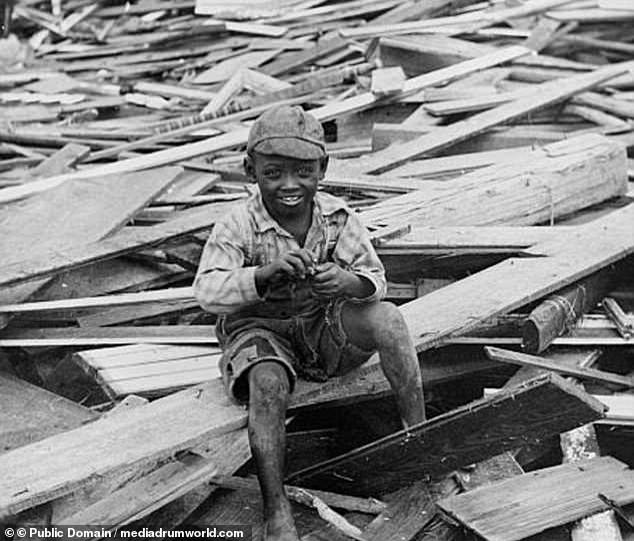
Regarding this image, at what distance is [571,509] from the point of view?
4180 mm

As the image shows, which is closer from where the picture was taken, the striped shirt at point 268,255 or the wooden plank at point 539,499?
the wooden plank at point 539,499

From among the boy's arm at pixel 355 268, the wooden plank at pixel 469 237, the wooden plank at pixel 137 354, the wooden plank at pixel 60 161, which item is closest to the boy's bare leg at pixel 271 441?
the boy's arm at pixel 355 268

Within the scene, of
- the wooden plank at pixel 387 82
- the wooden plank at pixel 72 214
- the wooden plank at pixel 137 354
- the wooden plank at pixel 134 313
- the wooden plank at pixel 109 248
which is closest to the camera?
the wooden plank at pixel 137 354

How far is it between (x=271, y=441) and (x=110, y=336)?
1679 millimetres

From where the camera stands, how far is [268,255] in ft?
14.6

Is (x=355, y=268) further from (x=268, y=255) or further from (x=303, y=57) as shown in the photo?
(x=303, y=57)

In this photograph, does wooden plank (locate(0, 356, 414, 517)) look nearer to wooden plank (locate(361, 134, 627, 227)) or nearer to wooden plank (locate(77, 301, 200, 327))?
wooden plank (locate(77, 301, 200, 327))

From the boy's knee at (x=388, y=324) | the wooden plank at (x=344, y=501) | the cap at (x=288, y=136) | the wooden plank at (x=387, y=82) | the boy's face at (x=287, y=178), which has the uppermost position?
the cap at (x=288, y=136)

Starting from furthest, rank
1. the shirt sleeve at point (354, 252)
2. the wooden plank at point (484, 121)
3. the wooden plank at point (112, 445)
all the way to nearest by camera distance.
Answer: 1. the wooden plank at point (484, 121)
2. the shirt sleeve at point (354, 252)
3. the wooden plank at point (112, 445)

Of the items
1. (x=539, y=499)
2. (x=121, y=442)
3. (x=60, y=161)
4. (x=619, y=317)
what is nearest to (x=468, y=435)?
(x=539, y=499)

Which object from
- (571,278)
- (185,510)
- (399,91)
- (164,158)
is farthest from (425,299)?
(399,91)

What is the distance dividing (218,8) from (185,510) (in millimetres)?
8874

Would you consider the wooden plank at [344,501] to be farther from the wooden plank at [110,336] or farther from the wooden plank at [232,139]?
the wooden plank at [232,139]

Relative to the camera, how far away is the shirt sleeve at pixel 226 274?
14.0ft
